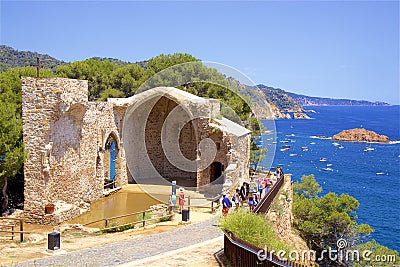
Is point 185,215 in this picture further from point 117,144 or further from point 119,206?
point 117,144

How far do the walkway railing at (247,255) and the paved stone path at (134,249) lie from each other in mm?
2128

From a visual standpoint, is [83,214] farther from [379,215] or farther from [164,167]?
[379,215]

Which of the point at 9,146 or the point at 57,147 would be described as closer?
the point at 9,146

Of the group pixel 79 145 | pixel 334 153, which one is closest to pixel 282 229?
pixel 79 145

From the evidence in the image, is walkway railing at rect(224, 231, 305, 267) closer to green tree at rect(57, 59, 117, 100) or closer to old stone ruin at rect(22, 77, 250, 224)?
old stone ruin at rect(22, 77, 250, 224)

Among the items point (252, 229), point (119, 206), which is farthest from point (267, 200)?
point (119, 206)

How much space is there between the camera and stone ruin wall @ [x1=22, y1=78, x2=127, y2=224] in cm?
1573

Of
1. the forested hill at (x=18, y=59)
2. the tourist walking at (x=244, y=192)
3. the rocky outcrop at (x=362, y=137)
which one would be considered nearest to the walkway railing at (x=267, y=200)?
the tourist walking at (x=244, y=192)

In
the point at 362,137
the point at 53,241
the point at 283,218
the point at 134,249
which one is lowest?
the point at 283,218

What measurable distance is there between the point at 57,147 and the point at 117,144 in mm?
5374

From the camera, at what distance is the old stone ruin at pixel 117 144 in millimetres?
15906

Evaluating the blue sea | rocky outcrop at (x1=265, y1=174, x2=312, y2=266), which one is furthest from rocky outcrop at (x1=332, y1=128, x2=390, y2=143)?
rocky outcrop at (x1=265, y1=174, x2=312, y2=266)

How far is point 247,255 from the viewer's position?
8.16 metres

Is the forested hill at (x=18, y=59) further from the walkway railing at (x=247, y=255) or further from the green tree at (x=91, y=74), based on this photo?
the walkway railing at (x=247, y=255)
